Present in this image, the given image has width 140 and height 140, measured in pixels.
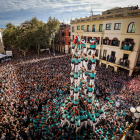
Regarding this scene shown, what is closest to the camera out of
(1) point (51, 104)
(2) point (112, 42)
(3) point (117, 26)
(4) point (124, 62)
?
(1) point (51, 104)

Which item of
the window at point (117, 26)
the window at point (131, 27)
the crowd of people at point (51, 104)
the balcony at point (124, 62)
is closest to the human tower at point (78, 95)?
the crowd of people at point (51, 104)

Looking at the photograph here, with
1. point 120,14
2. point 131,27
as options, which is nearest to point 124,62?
point 131,27

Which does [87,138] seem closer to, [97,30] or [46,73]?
[46,73]

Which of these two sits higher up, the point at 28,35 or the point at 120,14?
the point at 120,14

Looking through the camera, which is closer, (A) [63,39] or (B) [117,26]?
(B) [117,26]

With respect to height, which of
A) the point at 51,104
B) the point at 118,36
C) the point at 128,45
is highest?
the point at 118,36

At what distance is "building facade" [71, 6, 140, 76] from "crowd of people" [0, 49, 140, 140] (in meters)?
2.97

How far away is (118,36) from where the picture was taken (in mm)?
18953

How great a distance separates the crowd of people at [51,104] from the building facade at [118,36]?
297 centimetres

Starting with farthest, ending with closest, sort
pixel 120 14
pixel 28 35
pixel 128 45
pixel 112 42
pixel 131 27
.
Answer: pixel 28 35 → pixel 112 42 → pixel 120 14 → pixel 128 45 → pixel 131 27

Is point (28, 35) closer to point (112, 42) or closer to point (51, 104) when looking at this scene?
point (112, 42)

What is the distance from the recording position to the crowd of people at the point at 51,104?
9234 mm

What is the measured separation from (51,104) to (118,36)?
16.9 meters

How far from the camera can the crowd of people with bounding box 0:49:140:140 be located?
30.3 ft
